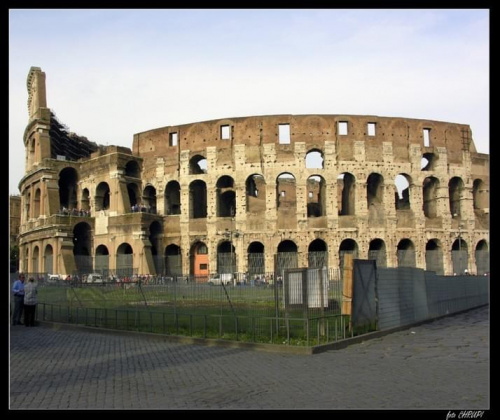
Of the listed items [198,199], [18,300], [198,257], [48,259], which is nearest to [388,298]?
[18,300]

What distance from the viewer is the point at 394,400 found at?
668 cm

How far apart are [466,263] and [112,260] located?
24469 millimetres

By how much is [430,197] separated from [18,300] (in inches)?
1262

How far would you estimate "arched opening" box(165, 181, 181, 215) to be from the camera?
41.9 meters

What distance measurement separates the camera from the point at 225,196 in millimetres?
42531

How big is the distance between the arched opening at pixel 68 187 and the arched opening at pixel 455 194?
92.5 ft

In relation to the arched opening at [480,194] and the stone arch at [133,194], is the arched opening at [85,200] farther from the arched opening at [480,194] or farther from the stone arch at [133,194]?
the arched opening at [480,194]

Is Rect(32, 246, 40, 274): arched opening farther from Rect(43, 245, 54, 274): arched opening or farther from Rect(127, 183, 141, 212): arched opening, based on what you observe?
Rect(127, 183, 141, 212): arched opening

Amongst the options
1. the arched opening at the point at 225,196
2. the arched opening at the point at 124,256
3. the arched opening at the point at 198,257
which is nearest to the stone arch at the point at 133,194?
the arched opening at the point at 124,256

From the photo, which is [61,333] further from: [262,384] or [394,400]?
[394,400]

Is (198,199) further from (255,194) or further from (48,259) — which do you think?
(48,259)

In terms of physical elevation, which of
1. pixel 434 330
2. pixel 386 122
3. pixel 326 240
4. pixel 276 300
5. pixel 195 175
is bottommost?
pixel 434 330

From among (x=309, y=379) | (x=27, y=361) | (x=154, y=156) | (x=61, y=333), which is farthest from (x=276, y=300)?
(x=154, y=156)

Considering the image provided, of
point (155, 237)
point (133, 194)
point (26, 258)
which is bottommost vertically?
point (26, 258)
